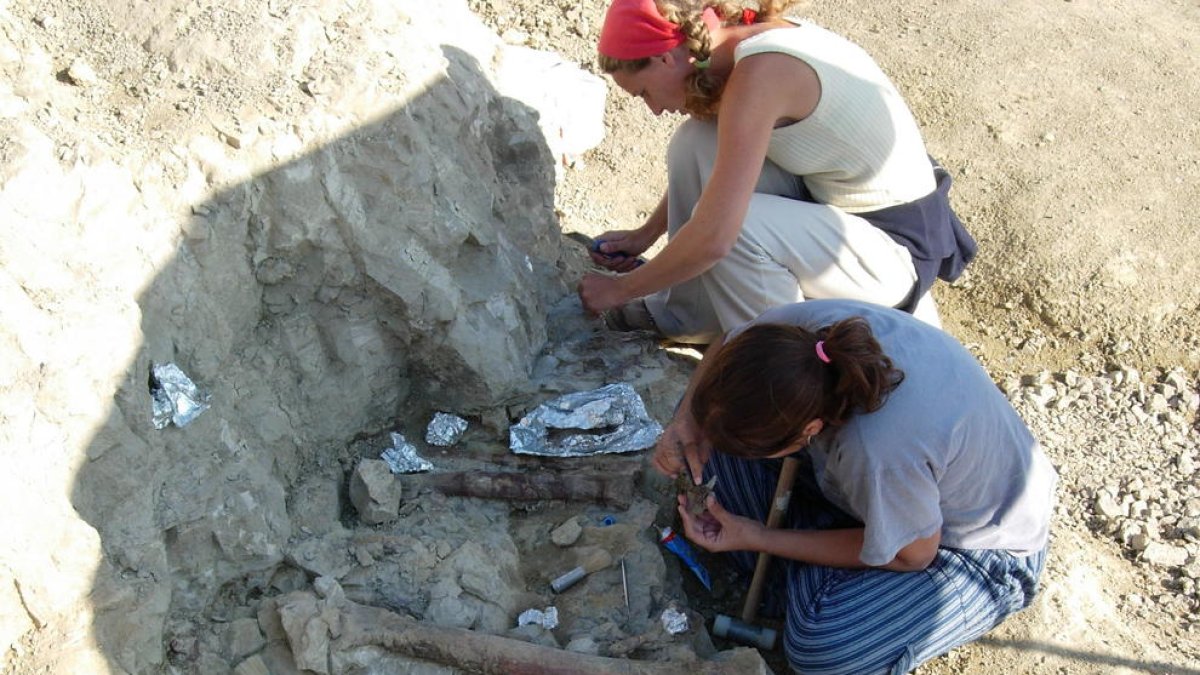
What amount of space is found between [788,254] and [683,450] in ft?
2.51

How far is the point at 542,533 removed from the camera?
2809 millimetres

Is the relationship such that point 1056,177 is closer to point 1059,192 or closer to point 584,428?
point 1059,192

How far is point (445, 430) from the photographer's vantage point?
2980 millimetres

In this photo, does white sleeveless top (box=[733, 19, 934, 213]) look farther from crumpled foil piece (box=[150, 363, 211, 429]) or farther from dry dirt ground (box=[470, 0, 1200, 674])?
crumpled foil piece (box=[150, 363, 211, 429])

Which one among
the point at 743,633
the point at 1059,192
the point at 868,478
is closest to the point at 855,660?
the point at 743,633

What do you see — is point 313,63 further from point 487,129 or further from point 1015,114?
point 1015,114

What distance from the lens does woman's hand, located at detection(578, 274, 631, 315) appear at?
316cm

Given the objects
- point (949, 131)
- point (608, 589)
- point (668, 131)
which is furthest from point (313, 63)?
point (949, 131)

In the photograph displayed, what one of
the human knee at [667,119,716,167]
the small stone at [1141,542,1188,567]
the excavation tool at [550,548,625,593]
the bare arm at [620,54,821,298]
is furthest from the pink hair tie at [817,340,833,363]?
the small stone at [1141,542,1188,567]

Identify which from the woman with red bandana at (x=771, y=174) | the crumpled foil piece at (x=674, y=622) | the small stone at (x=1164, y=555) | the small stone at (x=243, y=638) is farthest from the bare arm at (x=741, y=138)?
the small stone at (x=1164, y=555)

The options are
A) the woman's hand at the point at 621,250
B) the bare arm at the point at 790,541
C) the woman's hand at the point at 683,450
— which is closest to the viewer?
the bare arm at the point at 790,541

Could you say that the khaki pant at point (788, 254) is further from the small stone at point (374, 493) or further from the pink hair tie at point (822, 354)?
the small stone at point (374, 493)

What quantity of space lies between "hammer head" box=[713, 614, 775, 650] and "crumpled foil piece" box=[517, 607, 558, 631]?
440mm

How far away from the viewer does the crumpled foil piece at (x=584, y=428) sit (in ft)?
9.78
